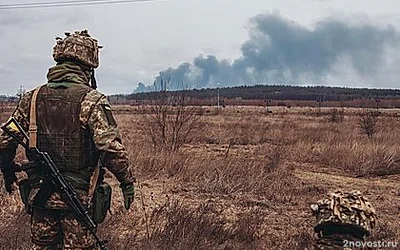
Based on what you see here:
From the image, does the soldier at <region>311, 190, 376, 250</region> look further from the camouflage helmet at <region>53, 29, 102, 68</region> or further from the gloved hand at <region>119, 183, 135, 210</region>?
the camouflage helmet at <region>53, 29, 102, 68</region>

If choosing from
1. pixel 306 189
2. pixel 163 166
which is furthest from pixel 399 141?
pixel 163 166

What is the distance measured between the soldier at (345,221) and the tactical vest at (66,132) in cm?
167

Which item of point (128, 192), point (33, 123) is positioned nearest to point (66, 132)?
point (33, 123)

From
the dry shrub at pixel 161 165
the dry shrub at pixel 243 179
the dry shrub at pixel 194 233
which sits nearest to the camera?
the dry shrub at pixel 194 233

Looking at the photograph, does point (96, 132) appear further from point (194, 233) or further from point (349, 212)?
point (194, 233)

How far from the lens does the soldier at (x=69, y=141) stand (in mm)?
3455

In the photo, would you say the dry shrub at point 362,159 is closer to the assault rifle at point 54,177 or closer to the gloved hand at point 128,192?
the gloved hand at point 128,192

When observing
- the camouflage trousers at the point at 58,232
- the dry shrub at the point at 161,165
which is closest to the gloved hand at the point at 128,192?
the camouflage trousers at the point at 58,232

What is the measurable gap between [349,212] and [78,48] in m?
2.17

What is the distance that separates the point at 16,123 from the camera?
3.53 meters

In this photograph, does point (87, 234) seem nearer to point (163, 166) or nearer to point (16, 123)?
point (16, 123)

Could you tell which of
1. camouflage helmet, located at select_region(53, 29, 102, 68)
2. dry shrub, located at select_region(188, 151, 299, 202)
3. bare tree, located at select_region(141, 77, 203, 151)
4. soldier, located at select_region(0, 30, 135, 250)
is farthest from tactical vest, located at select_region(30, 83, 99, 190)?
bare tree, located at select_region(141, 77, 203, 151)

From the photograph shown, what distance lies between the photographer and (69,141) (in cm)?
351

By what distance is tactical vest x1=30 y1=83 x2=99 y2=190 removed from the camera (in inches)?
137
